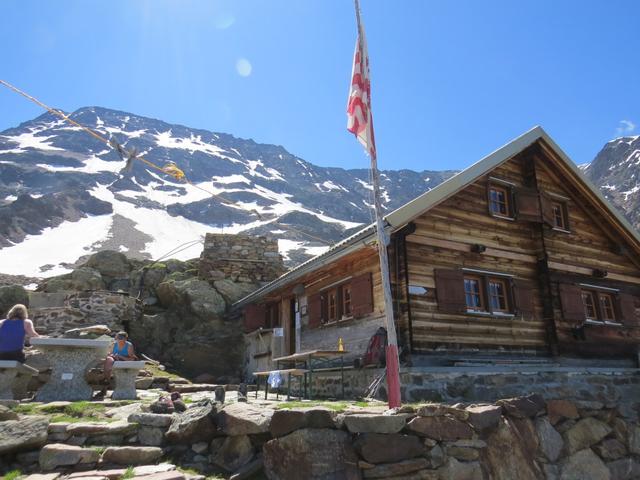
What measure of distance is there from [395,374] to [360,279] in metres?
4.57

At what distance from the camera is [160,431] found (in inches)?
213

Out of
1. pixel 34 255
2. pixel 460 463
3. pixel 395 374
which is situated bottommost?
pixel 460 463

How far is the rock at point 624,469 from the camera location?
7.63m

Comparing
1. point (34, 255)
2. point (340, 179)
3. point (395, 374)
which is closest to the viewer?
point (395, 374)

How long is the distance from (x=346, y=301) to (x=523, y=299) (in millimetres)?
4357

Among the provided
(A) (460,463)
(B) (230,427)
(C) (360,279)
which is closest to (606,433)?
(A) (460,463)

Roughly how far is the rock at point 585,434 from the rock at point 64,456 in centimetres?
639

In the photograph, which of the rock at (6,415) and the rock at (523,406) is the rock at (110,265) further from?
the rock at (523,406)

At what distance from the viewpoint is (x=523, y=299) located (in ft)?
39.0

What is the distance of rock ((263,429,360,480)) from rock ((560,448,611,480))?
12.5ft

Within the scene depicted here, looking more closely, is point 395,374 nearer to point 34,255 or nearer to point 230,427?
point 230,427

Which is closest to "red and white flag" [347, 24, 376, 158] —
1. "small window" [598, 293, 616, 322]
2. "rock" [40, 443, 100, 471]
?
"rock" [40, 443, 100, 471]

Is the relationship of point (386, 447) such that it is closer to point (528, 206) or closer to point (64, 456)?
point (64, 456)

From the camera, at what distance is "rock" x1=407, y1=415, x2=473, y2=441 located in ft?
18.0
